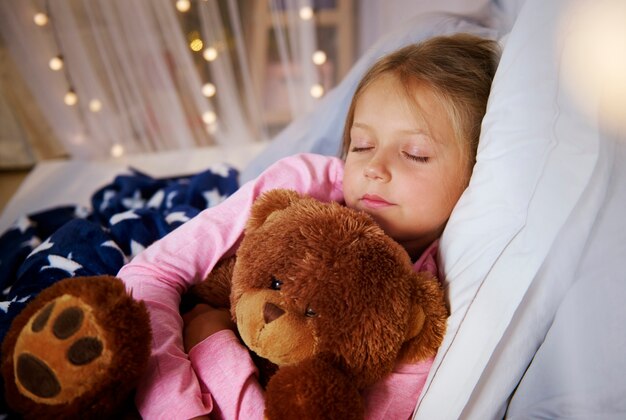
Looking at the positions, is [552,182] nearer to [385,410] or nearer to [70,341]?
[385,410]

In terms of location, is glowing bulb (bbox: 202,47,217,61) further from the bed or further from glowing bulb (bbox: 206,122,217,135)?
the bed

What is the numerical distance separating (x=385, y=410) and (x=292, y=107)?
126 cm

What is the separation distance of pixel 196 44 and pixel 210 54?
0.05 m

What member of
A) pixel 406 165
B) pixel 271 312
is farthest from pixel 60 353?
pixel 406 165

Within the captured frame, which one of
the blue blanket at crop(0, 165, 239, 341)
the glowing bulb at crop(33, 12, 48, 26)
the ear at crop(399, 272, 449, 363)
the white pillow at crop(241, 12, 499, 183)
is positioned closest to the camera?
the ear at crop(399, 272, 449, 363)

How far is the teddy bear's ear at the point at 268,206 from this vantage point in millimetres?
670

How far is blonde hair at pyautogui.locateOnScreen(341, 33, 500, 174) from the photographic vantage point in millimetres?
766

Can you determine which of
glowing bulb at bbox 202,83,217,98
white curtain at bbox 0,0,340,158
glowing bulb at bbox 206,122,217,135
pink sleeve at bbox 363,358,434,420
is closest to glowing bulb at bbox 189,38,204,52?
white curtain at bbox 0,0,340,158

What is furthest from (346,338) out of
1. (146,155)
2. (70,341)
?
(146,155)

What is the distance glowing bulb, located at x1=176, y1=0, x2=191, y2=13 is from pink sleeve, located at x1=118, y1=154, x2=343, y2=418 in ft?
2.72

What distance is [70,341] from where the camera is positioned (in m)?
0.48

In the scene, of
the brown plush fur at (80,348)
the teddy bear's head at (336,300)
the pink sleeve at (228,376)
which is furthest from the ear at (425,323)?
the brown plush fur at (80,348)

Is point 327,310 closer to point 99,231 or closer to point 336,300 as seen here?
point 336,300

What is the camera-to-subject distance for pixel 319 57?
163 cm
